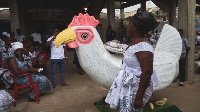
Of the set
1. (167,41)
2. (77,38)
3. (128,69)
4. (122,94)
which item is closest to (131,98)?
(122,94)

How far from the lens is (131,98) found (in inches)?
69.5

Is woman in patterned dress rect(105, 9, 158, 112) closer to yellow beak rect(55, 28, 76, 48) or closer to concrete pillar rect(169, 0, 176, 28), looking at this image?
yellow beak rect(55, 28, 76, 48)

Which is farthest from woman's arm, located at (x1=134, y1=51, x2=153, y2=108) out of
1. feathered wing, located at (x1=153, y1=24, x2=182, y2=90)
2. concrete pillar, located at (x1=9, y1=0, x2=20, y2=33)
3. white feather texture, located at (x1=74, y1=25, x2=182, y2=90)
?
concrete pillar, located at (x1=9, y1=0, x2=20, y2=33)

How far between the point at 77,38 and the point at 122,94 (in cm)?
152

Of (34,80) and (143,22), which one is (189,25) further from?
(34,80)

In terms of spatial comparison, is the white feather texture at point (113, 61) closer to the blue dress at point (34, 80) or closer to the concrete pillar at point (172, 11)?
the blue dress at point (34, 80)

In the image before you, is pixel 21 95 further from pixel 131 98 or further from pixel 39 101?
pixel 131 98

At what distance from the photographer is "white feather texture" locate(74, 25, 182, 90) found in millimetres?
2934

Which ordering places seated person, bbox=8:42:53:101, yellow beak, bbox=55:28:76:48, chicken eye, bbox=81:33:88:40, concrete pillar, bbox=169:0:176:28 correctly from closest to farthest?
1. yellow beak, bbox=55:28:76:48
2. chicken eye, bbox=81:33:88:40
3. seated person, bbox=8:42:53:101
4. concrete pillar, bbox=169:0:176:28

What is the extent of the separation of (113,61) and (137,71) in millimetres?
1286

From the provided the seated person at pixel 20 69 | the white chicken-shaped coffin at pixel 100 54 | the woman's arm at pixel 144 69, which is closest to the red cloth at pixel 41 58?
the seated person at pixel 20 69

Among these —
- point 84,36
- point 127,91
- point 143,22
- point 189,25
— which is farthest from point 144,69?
point 189,25

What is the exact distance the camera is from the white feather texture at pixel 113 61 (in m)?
2.93

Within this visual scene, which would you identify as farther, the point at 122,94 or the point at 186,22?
the point at 186,22
